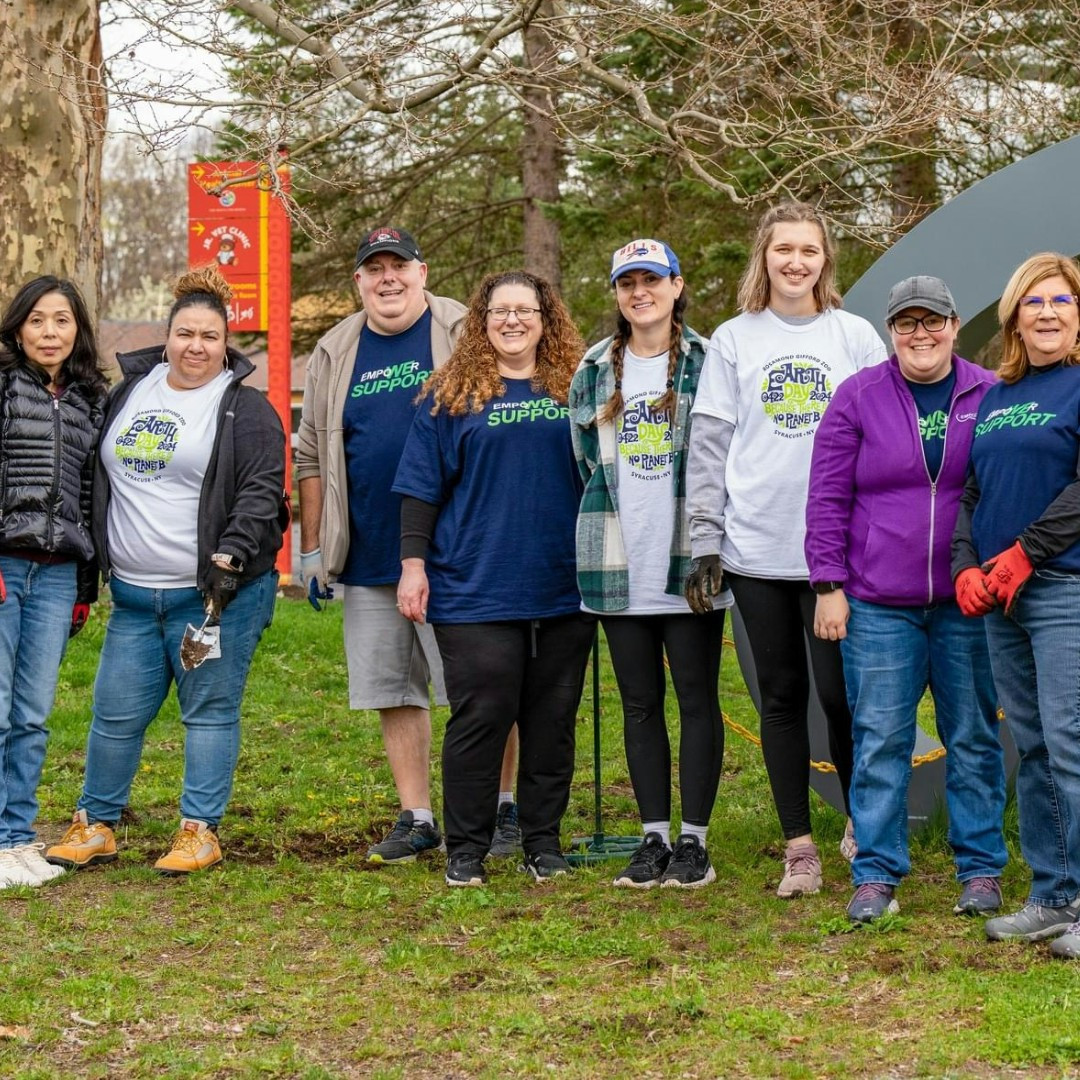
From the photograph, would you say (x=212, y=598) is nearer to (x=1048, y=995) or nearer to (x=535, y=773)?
(x=535, y=773)

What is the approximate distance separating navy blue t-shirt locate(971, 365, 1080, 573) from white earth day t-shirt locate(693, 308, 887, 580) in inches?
23.4

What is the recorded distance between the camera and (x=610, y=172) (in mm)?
13227

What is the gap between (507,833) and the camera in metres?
5.34

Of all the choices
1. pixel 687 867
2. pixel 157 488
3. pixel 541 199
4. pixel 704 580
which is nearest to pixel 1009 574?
pixel 704 580

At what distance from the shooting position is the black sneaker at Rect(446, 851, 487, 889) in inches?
187

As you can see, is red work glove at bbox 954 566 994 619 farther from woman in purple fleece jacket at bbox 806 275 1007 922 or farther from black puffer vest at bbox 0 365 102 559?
black puffer vest at bbox 0 365 102 559

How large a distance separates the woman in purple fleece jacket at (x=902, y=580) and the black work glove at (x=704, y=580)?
31 centimetres

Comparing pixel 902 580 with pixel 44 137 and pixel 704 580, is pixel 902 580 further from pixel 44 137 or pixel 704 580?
pixel 44 137

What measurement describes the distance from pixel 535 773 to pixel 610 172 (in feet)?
30.6

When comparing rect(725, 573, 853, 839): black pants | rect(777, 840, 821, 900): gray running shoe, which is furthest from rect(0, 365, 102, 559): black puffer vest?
rect(777, 840, 821, 900): gray running shoe

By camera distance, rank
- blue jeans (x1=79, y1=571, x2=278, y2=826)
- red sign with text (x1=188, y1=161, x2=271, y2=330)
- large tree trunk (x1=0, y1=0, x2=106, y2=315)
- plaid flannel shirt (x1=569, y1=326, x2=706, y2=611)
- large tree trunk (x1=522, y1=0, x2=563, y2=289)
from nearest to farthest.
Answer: plaid flannel shirt (x1=569, y1=326, x2=706, y2=611) → blue jeans (x1=79, y1=571, x2=278, y2=826) → large tree trunk (x1=0, y1=0, x2=106, y2=315) → red sign with text (x1=188, y1=161, x2=271, y2=330) → large tree trunk (x1=522, y1=0, x2=563, y2=289)

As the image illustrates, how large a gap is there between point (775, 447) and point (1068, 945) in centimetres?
163

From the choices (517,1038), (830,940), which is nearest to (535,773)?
(830,940)

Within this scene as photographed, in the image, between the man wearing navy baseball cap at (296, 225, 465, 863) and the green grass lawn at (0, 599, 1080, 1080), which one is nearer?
the green grass lawn at (0, 599, 1080, 1080)
